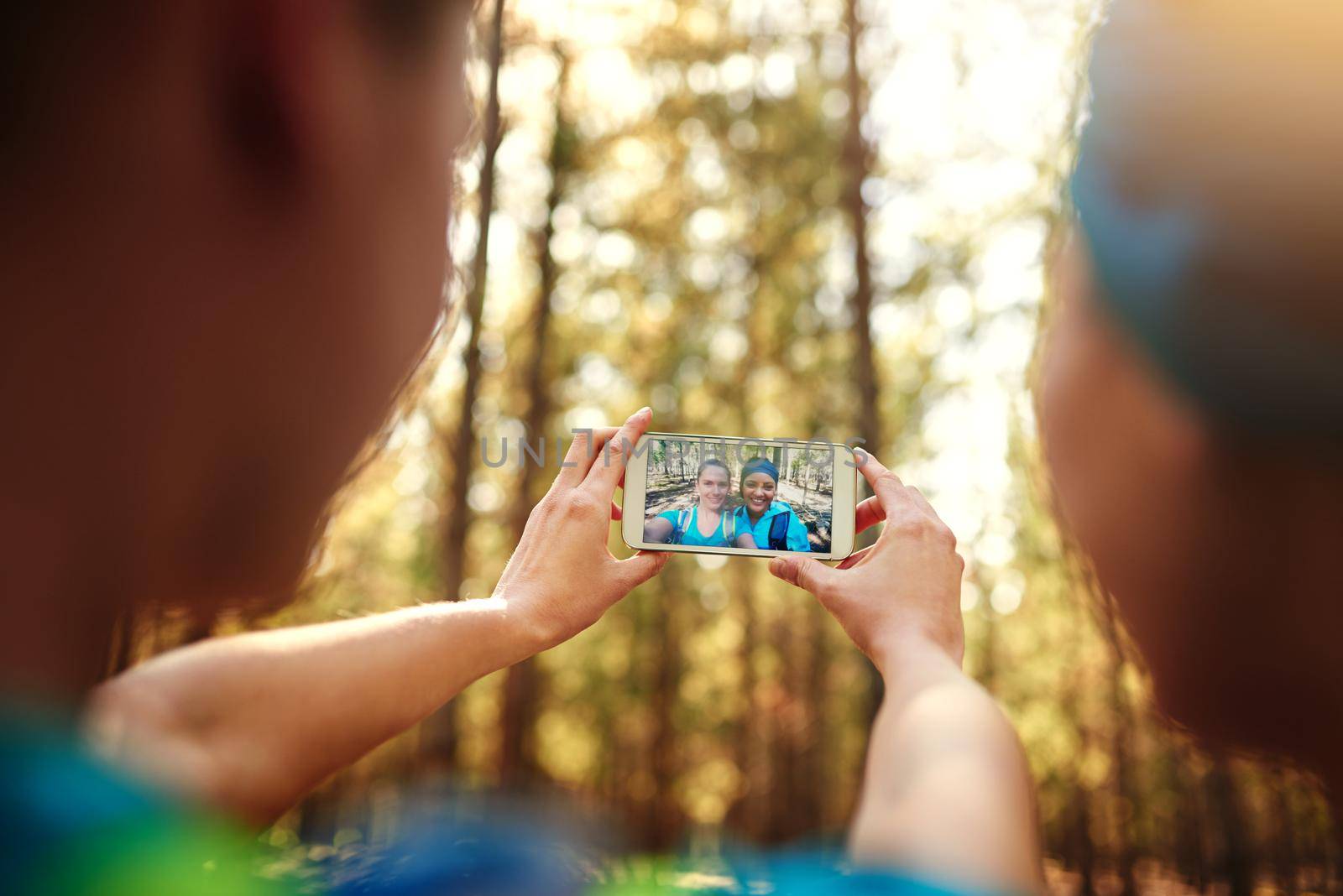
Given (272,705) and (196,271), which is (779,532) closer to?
(272,705)

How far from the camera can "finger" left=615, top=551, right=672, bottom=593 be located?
51.3 inches

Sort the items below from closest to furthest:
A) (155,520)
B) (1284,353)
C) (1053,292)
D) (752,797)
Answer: (155,520) < (1284,353) < (1053,292) < (752,797)

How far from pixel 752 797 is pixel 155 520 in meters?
12.8

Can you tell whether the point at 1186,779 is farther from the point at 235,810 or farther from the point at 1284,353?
the point at 235,810

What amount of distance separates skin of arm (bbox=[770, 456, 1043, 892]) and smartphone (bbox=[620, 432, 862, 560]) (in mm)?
375

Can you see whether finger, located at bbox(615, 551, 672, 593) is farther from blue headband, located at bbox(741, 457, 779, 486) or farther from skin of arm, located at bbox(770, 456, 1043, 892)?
skin of arm, located at bbox(770, 456, 1043, 892)

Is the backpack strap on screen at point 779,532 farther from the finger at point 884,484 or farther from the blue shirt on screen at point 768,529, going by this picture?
the finger at point 884,484

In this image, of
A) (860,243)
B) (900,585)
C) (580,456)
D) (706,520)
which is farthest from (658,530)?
(860,243)

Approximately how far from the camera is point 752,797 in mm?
12156

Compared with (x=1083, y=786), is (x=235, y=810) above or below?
above

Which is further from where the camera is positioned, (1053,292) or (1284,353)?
(1053,292)

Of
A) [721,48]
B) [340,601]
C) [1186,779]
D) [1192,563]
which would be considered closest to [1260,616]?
[1192,563]

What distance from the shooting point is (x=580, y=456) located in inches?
54.2

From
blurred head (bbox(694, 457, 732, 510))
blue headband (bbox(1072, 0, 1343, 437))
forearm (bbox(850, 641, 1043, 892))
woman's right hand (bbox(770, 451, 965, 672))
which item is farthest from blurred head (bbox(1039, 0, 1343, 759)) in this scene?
blurred head (bbox(694, 457, 732, 510))
